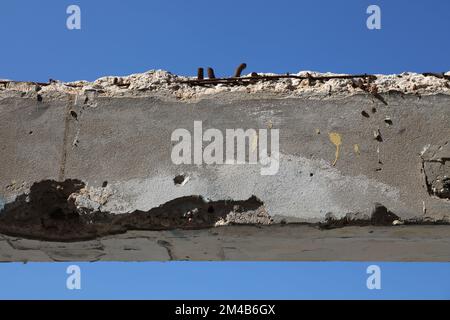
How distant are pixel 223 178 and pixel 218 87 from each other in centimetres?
51

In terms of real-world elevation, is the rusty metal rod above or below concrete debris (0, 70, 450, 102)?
above

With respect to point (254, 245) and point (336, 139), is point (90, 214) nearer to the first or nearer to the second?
point (254, 245)

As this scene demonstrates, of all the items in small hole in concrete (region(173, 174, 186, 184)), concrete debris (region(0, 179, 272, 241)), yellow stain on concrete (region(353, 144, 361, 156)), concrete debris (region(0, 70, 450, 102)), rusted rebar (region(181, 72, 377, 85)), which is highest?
rusted rebar (region(181, 72, 377, 85))

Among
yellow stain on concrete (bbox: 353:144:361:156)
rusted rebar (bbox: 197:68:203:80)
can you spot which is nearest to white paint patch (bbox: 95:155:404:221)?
yellow stain on concrete (bbox: 353:144:361:156)

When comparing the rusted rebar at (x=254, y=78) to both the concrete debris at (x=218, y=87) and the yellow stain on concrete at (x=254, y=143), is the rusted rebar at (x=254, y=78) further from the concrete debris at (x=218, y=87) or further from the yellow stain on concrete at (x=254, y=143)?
the yellow stain on concrete at (x=254, y=143)

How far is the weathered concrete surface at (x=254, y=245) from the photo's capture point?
9.26 ft

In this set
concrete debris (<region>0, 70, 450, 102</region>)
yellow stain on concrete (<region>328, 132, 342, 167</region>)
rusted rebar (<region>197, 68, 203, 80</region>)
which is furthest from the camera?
rusted rebar (<region>197, 68, 203, 80</region>)

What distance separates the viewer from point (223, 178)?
285cm

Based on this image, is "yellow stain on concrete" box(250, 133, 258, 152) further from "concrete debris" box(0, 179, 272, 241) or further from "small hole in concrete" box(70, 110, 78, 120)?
"small hole in concrete" box(70, 110, 78, 120)

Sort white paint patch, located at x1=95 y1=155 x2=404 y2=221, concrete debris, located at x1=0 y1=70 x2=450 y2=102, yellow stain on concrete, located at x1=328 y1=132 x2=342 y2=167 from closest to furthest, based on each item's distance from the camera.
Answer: white paint patch, located at x1=95 y1=155 x2=404 y2=221
yellow stain on concrete, located at x1=328 y1=132 x2=342 y2=167
concrete debris, located at x1=0 y1=70 x2=450 y2=102

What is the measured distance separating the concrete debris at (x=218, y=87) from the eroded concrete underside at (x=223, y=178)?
1.5 inches

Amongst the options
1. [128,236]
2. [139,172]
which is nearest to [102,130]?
[139,172]

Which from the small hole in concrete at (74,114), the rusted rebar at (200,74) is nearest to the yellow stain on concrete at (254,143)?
the rusted rebar at (200,74)
